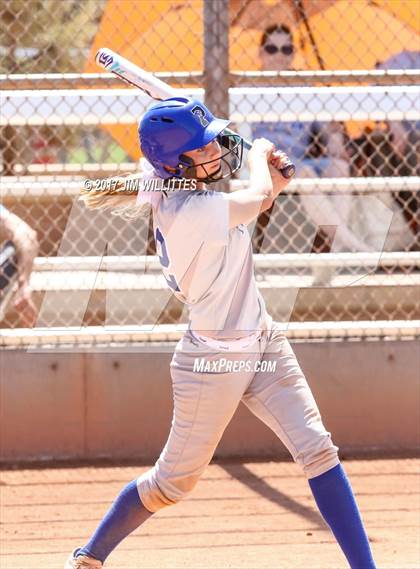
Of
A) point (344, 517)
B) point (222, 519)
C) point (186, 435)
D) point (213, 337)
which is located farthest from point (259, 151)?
point (222, 519)

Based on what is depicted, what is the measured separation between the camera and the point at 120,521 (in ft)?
12.6

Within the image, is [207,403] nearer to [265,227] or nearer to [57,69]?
[265,227]

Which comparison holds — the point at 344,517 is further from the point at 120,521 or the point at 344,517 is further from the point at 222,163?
the point at 222,163

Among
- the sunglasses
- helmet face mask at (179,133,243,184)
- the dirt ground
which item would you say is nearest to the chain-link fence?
the sunglasses

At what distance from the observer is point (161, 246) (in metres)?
3.76

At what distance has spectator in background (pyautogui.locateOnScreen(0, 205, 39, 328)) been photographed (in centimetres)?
604

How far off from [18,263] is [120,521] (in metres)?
2.60

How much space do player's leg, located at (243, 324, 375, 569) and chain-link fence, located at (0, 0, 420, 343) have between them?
2.25 m

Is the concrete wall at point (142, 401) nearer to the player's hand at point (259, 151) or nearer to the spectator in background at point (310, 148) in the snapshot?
the spectator in background at point (310, 148)

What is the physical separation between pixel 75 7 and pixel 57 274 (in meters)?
1.81

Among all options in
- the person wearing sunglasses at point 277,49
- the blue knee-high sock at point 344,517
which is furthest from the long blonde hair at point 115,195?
the person wearing sunglasses at point 277,49

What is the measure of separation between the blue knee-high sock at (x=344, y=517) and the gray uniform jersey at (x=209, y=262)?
1.84ft

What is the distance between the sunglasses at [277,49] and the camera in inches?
254

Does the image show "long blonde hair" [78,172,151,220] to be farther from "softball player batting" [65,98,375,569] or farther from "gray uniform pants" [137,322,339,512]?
"gray uniform pants" [137,322,339,512]
